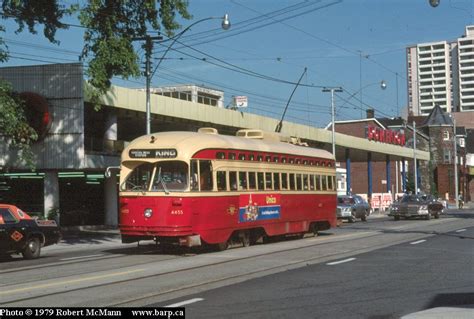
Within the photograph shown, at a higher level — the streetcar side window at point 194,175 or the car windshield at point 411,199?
the streetcar side window at point 194,175

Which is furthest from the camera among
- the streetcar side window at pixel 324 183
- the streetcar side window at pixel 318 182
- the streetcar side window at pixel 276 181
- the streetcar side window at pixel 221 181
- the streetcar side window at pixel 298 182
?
the streetcar side window at pixel 324 183

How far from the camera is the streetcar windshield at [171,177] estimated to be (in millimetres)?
18453

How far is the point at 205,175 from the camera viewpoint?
747 inches

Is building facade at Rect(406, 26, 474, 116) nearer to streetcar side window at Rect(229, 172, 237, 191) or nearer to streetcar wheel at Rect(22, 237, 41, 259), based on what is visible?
streetcar side window at Rect(229, 172, 237, 191)

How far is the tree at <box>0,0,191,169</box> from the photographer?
917 inches

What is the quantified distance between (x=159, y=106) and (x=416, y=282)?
27279 millimetres

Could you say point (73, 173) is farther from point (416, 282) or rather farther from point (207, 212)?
point (416, 282)

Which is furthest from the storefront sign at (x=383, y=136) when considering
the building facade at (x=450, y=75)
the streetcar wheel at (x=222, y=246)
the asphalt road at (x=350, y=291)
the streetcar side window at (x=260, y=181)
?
the building facade at (x=450, y=75)

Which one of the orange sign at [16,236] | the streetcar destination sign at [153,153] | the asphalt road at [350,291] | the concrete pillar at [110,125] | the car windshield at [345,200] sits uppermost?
the concrete pillar at [110,125]

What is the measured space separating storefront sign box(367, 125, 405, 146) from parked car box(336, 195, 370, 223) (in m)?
21.4

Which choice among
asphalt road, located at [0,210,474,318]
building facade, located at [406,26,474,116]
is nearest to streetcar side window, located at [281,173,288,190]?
asphalt road, located at [0,210,474,318]

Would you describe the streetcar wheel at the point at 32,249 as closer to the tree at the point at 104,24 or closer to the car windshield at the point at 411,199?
the tree at the point at 104,24

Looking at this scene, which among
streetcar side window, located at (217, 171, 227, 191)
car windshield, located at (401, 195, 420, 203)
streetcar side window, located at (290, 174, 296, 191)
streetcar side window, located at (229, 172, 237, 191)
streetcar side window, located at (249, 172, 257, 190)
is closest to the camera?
streetcar side window, located at (217, 171, 227, 191)

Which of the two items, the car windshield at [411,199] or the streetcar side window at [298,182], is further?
the car windshield at [411,199]
